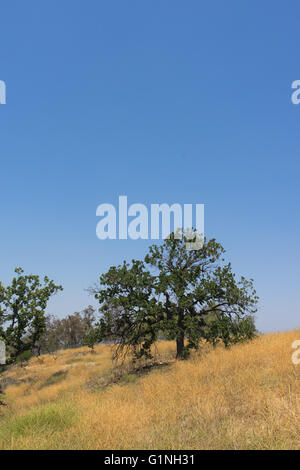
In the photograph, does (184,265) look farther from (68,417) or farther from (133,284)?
(68,417)

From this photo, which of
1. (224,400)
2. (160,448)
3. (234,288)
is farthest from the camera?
(234,288)

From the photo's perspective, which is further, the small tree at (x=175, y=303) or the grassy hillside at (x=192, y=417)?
the small tree at (x=175, y=303)

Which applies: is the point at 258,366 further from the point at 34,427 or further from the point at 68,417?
the point at 34,427

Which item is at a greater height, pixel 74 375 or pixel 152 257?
pixel 152 257

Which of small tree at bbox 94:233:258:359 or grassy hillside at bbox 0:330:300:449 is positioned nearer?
grassy hillside at bbox 0:330:300:449

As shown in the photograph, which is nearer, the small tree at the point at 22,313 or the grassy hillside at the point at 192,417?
the grassy hillside at the point at 192,417

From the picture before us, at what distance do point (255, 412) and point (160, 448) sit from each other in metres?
3.00

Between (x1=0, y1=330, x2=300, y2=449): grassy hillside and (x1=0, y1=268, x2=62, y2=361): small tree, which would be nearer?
(x1=0, y1=330, x2=300, y2=449): grassy hillside

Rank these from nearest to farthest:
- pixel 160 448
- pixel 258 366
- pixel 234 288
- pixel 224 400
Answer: pixel 160 448, pixel 224 400, pixel 258 366, pixel 234 288

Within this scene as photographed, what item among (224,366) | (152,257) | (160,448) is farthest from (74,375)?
(160,448)

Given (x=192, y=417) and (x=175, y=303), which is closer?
(x=192, y=417)

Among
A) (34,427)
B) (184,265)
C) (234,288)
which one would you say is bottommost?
(34,427)

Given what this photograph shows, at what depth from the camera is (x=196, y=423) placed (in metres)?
8.94
